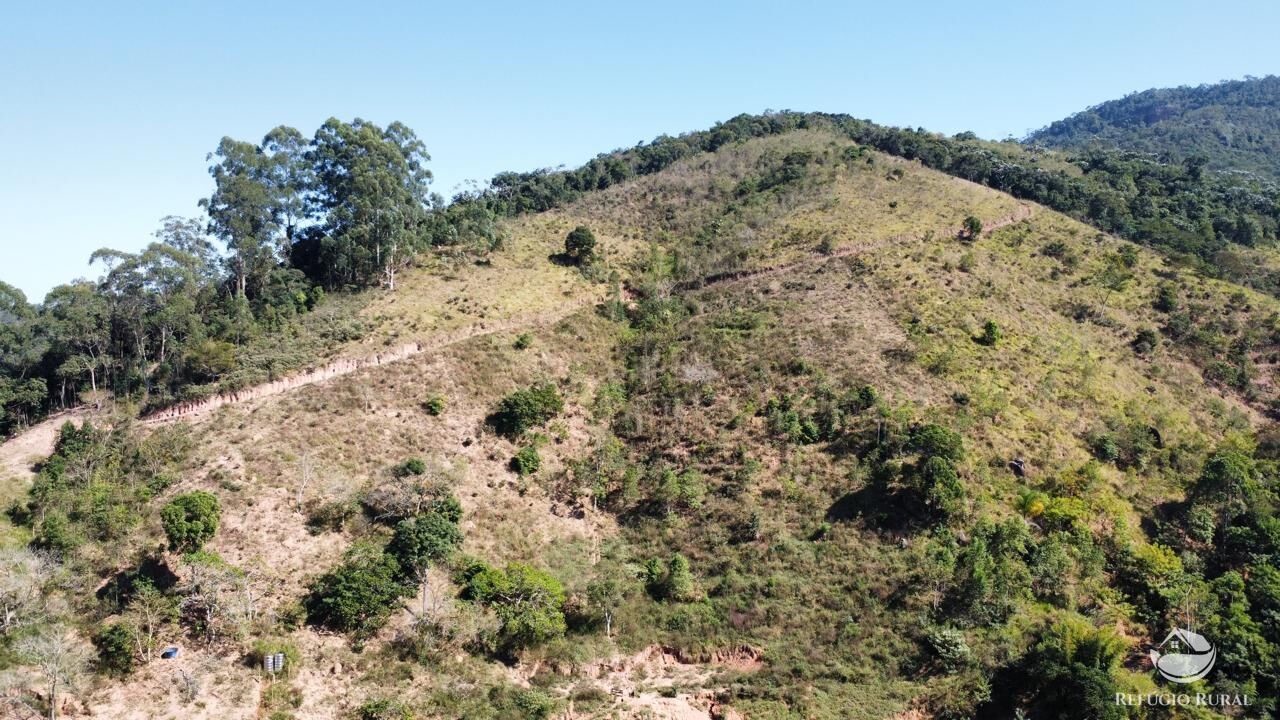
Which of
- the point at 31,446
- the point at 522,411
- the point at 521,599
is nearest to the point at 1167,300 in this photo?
the point at 522,411

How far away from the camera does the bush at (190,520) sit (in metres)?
29.7

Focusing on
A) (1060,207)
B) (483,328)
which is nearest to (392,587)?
(483,328)

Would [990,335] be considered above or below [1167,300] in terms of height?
above

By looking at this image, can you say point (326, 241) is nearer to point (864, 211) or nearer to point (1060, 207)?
point (864, 211)

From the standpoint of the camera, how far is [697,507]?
39.8 m

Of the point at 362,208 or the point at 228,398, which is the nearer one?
the point at 228,398

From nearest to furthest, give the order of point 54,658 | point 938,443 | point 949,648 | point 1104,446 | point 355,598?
point 54,658, point 355,598, point 949,648, point 938,443, point 1104,446

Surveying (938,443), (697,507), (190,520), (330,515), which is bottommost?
(697,507)

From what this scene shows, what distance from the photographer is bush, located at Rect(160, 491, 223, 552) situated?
97.3 feet

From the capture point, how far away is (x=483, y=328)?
168 ft

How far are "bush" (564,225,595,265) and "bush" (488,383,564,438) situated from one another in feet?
74.5

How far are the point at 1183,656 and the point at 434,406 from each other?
39534 millimetres
